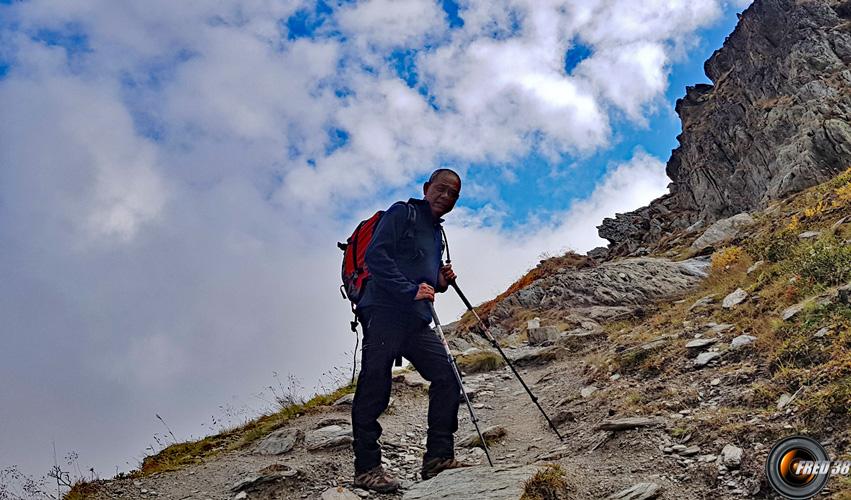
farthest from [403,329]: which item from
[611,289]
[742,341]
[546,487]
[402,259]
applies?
[611,289]

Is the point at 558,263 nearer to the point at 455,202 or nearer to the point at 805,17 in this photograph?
the point at 455,202

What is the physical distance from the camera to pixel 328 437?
314 inches

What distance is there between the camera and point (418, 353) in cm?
557

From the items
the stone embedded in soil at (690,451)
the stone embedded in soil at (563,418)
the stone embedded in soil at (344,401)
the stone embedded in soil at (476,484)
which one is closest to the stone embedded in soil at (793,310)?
the stone embedded in soil at (563,418)

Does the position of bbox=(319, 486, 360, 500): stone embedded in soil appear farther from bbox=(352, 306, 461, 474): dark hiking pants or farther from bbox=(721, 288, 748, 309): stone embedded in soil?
bbox=(721, 288, 748, 309): stone embedded in soil

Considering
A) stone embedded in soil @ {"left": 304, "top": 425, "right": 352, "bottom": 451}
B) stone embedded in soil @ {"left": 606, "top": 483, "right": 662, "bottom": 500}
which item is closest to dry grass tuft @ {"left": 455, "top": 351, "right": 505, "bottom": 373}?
A: stone embedded in soil @ {"left": 304, "top": 425, "right": 352, "bottom": 451}

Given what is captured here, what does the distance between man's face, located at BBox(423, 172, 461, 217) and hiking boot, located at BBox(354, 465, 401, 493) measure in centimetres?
272

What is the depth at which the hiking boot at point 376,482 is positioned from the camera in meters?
5.27

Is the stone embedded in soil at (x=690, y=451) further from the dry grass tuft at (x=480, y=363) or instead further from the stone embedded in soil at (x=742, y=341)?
the dry grass tuft at (x=480, y=363)

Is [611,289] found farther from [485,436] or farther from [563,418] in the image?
[485,436]

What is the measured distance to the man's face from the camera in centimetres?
579

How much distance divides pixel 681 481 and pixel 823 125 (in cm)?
3371

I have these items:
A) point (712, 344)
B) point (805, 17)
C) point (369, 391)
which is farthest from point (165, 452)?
point (805, 17)

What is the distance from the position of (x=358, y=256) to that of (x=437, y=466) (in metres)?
2.32
